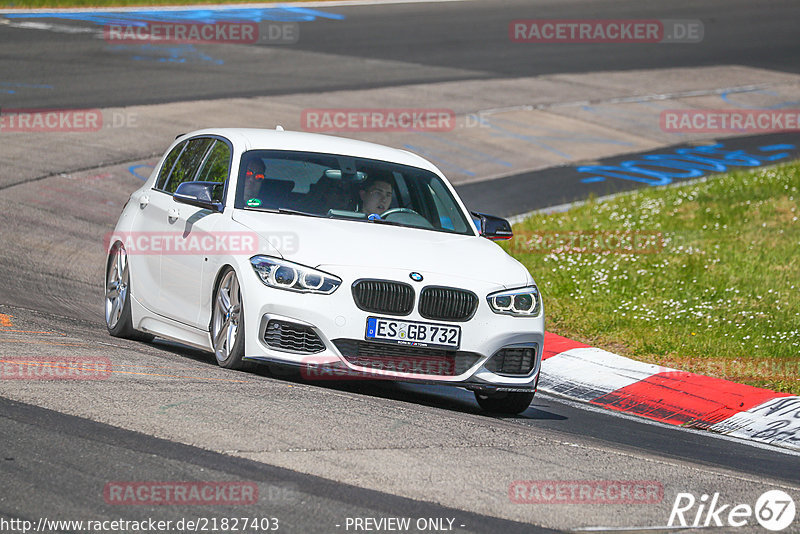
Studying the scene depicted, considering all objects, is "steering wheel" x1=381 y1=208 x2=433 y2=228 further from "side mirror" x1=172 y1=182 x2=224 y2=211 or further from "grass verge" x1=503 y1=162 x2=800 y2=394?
"grass verge" x1=503 y1=162 x2=800 y2=394

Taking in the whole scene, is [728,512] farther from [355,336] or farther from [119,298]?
→ [119,298]

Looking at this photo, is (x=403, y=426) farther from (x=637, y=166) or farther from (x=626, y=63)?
(x=626, y=63)

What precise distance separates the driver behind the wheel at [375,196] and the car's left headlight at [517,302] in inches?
50.2

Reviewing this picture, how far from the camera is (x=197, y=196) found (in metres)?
8.37

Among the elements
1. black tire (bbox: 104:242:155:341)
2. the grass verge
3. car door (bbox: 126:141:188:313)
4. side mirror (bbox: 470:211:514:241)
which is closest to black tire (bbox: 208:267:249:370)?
car door (bbox: 126:141:188:313)

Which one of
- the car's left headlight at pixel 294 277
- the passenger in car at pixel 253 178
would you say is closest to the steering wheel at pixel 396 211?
the passenger in car at pixel 253 178

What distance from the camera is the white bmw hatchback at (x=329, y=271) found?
7.55 metres

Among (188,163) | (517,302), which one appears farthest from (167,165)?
(517,302)

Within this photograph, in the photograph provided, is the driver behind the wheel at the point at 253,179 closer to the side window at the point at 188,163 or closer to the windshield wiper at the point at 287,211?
the windshield wiper at the point at 287,211

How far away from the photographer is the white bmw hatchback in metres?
7.55

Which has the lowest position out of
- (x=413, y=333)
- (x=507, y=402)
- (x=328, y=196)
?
(x=507, y=402)

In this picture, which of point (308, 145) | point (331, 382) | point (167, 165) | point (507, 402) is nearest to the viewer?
point (507, 402)

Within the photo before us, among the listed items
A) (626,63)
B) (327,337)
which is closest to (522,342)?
(327,337)

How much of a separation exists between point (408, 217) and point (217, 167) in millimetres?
1414
